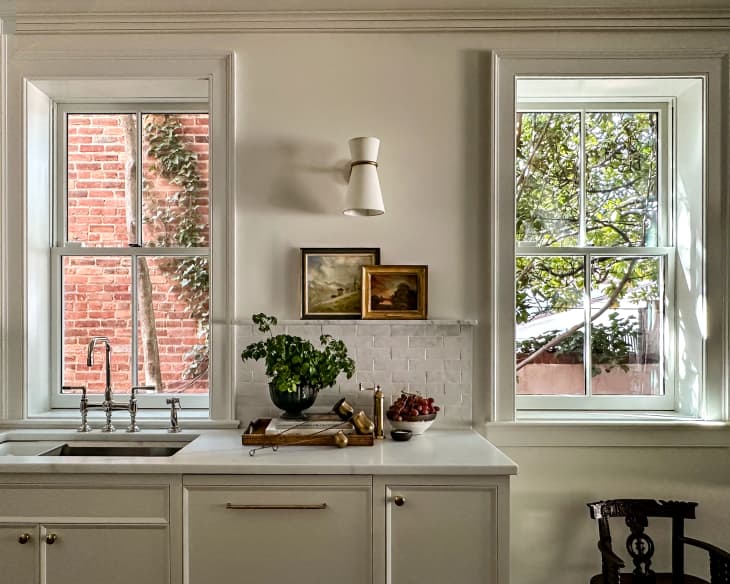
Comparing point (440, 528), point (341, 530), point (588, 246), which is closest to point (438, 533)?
point (440, 528)

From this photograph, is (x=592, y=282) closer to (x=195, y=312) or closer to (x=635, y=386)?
(x=635, y=386)

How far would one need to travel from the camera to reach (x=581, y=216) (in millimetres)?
2658

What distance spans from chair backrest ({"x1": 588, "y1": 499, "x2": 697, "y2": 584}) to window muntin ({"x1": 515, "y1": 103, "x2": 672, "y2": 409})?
550 millimetres

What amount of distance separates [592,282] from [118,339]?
2349mm

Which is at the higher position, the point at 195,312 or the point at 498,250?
the point at 498,250

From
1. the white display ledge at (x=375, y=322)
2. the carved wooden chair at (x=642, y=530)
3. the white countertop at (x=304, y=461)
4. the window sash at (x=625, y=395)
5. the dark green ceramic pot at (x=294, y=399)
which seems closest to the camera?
the white countertop at (x=304, y=461)

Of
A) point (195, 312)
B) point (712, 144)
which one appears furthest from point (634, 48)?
point (195, 312)

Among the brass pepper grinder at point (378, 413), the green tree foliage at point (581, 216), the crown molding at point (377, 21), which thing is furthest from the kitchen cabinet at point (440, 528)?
the crown molding at point (377, 21)

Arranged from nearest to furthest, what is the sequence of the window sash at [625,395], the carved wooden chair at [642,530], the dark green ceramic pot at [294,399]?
the carved wooden chair at [642,530] → the dark green ceramic pot at [294,399] → the window sash at [625,395]

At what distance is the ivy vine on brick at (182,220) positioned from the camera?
8.92 ft

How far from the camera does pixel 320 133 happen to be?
2.49 m

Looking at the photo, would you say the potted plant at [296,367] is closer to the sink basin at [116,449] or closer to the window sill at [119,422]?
the window sill at [119,422]

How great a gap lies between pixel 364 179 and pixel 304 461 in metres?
1.17

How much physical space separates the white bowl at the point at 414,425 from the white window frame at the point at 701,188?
1.22 feet
